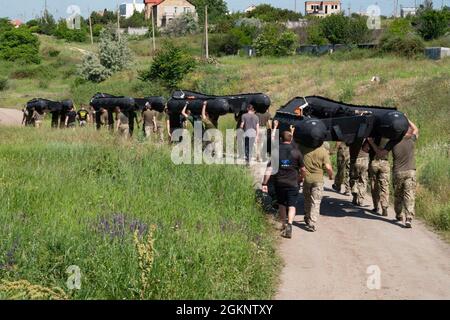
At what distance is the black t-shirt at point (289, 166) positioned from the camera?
1020 centimetres

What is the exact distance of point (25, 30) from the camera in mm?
83188

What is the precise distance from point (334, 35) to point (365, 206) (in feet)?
176

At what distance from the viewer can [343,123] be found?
11539 millimetres

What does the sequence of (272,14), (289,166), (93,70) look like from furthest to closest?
(272,14), (93,70), (289,166)

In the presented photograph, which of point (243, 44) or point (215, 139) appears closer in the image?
point (215, 139)

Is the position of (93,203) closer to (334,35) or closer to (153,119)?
(153,119)

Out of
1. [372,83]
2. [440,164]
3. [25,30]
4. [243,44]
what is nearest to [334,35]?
[243,44]

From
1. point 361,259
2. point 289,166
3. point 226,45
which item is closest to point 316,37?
point 226,45

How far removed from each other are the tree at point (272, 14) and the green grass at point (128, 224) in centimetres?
9297

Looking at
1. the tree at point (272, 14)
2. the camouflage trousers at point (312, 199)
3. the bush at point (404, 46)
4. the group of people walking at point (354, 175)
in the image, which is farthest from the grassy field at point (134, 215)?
the tree at point (272, 14)

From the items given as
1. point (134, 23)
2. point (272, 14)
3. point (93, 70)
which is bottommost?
point (93, 70)

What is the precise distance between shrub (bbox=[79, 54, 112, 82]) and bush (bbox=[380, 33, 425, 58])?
24926 millimetres

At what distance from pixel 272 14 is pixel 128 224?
335 feet

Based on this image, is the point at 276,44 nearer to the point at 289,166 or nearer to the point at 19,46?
the point at 19,46
